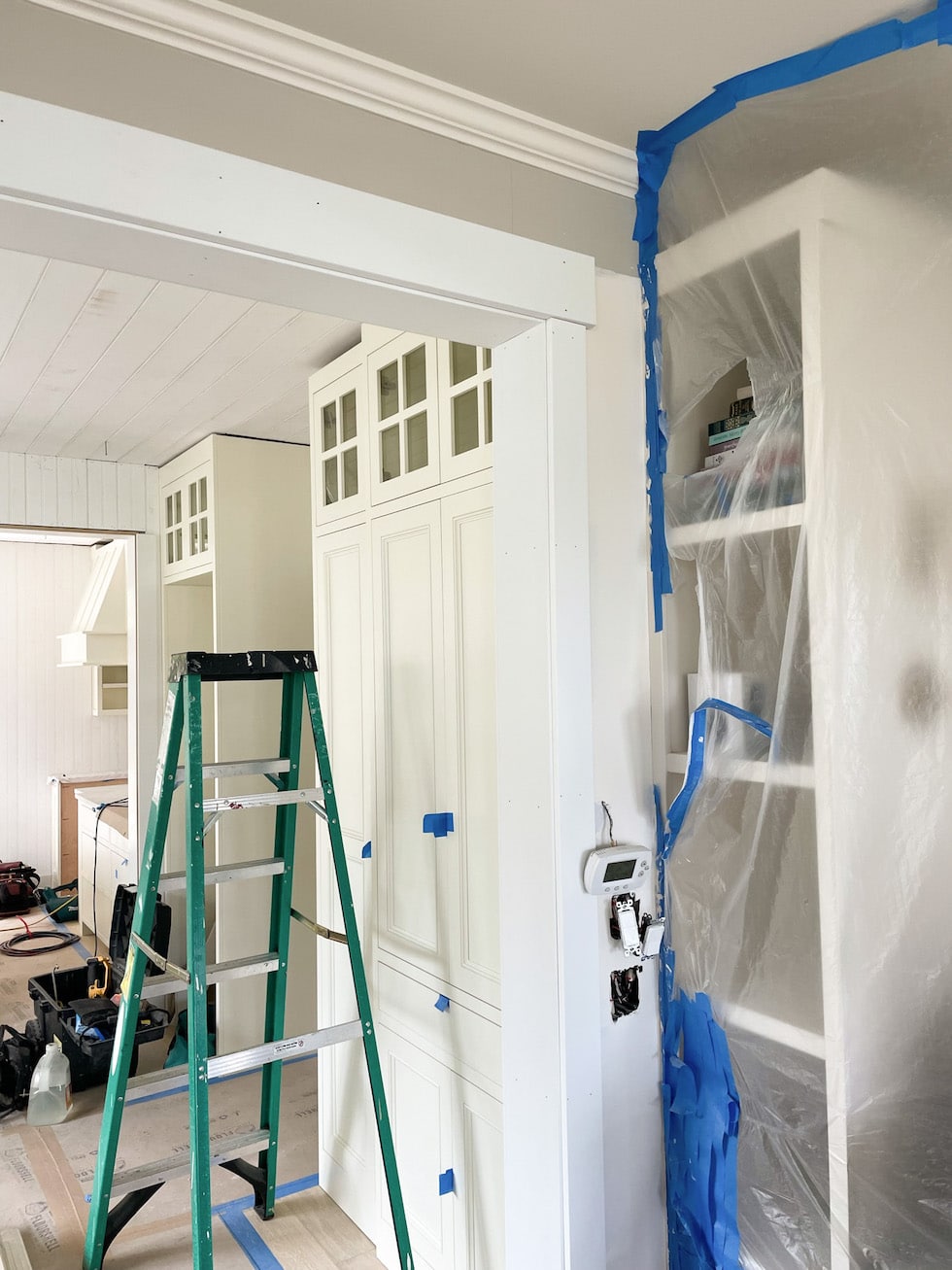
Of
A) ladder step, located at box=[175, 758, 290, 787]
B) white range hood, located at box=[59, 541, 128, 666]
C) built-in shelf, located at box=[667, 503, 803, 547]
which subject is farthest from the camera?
white range hood, located at box=[59, 541, 128, 666]

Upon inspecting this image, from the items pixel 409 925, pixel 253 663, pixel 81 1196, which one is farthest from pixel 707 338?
pixel 81 1196

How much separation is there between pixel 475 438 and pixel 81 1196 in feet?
8.10

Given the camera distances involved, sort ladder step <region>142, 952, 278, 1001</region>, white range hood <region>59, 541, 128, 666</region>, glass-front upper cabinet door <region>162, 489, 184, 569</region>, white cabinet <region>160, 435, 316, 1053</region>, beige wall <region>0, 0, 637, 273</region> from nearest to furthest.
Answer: beige wall <region>0, 0, 637, 273</region>
ladder step <region>142, 952, 278, 1001</region>
white cabinet <region>160, 435, 316, 1053</region>
glass-front upper cabinet door <region>162, 489, 184, 569</region>
white range hood <region>59, 541, 128, 666</region>

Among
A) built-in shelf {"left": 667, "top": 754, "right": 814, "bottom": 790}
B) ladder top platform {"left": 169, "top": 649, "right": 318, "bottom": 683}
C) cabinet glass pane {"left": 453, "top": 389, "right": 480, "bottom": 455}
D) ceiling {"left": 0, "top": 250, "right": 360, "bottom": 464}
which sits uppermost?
ceiling {"left": 0, "top": 250, "right": 360, "bottom": 464}

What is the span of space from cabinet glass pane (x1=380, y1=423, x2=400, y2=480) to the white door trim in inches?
29.1

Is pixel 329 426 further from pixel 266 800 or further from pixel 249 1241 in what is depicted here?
pixel 249 1241

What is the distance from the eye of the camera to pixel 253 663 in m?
2.18

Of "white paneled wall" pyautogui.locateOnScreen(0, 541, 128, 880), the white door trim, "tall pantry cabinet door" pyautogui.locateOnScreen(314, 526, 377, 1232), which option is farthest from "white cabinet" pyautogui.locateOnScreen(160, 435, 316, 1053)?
"white paneled wall" pyautogui.locateOnScreen(0, 541, 128, 880)

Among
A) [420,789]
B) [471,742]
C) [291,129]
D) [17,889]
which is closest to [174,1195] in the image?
[420,789]

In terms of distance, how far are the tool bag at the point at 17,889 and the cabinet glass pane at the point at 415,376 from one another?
192 inches

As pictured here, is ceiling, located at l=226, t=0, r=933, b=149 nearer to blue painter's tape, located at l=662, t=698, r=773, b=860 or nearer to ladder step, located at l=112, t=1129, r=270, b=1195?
blue painter's tape, located at l=662, t=698, r=773, b=860

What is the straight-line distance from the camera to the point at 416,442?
7.29ft

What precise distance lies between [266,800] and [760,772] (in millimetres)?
1246

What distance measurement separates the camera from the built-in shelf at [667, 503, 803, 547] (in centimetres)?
130
